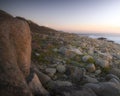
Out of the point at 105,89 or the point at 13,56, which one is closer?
the point at 13,56

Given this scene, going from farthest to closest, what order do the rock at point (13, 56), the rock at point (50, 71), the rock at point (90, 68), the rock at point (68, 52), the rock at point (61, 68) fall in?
the rock at point (68, 52), the rock at point (90, 68), the rock at point (61, 68), the rock at point (50, 71), the rock at point (13, 56)

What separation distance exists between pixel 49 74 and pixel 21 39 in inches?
109

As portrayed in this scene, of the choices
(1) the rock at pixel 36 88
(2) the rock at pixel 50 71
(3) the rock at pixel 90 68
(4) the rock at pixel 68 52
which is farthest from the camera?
(4) the rock at pixel 68 52

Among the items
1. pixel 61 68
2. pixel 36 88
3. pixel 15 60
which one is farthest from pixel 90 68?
pixel 15 60

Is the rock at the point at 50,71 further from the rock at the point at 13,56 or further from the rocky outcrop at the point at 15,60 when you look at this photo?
the rock at the point at 13,56

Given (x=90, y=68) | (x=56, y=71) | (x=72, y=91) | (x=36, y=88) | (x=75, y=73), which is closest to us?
(x=72, y=91)

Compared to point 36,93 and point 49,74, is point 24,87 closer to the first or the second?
point 36,93

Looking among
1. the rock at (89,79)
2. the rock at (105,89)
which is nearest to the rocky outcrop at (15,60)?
the rock at (105,89)

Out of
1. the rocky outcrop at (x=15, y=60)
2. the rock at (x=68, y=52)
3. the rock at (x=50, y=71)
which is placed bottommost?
the rock at (x=50, y=71)

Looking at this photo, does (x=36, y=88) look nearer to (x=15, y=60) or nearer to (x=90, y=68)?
(x=15, y=60)

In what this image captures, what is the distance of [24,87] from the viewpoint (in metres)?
5.86

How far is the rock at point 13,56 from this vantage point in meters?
5.71

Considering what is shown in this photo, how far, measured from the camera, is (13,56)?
253 inches

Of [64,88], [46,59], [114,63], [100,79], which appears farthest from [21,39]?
[114,63]
